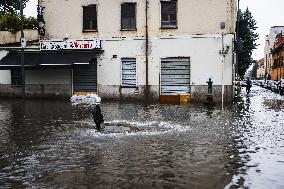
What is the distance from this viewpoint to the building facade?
77.6 feet

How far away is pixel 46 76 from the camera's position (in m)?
26.8

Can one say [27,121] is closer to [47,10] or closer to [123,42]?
[123,42]

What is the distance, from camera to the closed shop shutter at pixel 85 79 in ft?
85.1

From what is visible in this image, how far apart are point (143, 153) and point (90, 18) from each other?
18.5 meters

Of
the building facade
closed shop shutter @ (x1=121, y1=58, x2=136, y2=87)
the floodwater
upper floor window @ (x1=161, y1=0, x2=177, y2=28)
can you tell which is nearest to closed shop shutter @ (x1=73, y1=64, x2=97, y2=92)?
the building facade

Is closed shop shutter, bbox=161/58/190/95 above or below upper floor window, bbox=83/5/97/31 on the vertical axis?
below

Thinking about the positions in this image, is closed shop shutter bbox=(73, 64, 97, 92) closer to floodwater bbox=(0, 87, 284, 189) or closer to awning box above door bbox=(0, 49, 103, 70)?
awning box above door bbox=(0, 49, 103, 70)

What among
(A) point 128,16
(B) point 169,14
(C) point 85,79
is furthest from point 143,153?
(C) point 85,79

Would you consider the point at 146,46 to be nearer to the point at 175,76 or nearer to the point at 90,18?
Answer: the point at 175,76

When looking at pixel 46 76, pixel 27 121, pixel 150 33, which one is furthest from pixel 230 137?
pixel 46 76

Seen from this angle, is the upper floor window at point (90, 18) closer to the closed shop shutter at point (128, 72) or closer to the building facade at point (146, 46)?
the building facade at point (146, 46)

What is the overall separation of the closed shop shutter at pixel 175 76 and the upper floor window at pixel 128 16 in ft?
10.5

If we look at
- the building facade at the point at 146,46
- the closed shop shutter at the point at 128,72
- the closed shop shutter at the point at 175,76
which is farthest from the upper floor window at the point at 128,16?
the closed shop shutter at the point at 175,76

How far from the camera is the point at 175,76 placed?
24734mm
